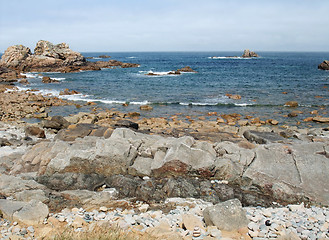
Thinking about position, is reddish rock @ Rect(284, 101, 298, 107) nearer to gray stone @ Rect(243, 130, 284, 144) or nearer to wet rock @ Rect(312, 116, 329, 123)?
wet rock @ Rect(312, 116, 329, 123)

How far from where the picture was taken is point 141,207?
365 inches

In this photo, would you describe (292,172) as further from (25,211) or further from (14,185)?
(14,185)

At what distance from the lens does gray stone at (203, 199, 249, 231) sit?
7.91 meters

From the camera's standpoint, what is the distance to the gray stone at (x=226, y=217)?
Answer: 7.91 metres

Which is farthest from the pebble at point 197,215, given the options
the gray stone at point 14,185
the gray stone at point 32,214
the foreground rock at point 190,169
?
the gray stone at point 14,185

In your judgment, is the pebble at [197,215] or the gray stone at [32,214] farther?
the gray stone at [32,214]

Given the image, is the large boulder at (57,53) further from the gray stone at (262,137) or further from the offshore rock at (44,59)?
the gray stone at (262,137)

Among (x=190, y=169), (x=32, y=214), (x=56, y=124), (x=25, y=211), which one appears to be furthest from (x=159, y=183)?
(x=56, y=124)

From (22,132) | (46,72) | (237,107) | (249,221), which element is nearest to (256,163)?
(249,221)

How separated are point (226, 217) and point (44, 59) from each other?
270 ft

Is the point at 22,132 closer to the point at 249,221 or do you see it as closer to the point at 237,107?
the point at 249,221

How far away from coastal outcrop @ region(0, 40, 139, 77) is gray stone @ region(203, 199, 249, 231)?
244 ft

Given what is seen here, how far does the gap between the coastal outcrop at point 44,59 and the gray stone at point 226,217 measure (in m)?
74.5

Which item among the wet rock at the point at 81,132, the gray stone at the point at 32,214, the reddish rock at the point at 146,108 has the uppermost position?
the wet rock at the point at 81,132
